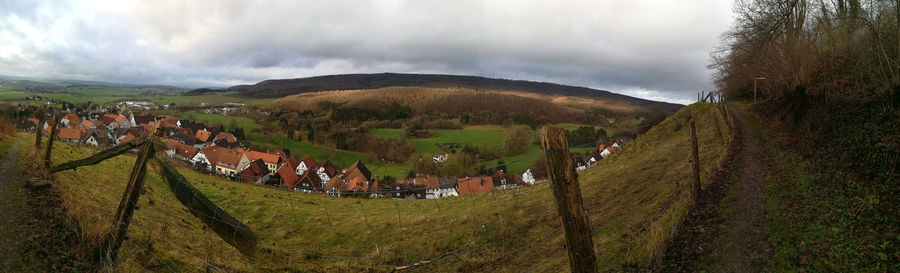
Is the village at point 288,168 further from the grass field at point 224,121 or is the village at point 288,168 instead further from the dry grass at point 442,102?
the dry grass at point 442,102

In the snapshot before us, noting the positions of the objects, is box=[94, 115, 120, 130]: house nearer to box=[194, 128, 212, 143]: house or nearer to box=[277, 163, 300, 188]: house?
box=[194, 128, 212, 143]: house

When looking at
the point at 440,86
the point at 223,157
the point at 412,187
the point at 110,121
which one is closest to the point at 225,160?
the point at 223,157

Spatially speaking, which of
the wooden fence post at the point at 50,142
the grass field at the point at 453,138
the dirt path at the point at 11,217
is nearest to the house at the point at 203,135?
the grass field at the point at 453,138

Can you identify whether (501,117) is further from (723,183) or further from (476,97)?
(723,183)

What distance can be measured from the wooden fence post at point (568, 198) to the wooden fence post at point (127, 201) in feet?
16.8

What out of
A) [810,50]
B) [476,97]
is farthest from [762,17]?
[476,97]

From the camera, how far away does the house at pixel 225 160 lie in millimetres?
52906

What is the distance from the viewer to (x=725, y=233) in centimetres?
624

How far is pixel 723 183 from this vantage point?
29.5 feet

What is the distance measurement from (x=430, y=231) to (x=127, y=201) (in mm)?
8007

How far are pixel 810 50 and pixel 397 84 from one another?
186529mm

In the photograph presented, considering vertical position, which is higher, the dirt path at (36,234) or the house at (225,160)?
the dirt path at (36,234)

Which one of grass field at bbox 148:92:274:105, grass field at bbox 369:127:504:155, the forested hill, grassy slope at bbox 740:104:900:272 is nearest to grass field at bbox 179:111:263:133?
grass field at bbox 369:127:504:155

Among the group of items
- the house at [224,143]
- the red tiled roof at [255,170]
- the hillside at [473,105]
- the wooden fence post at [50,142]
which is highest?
the hillside at [473,105]
